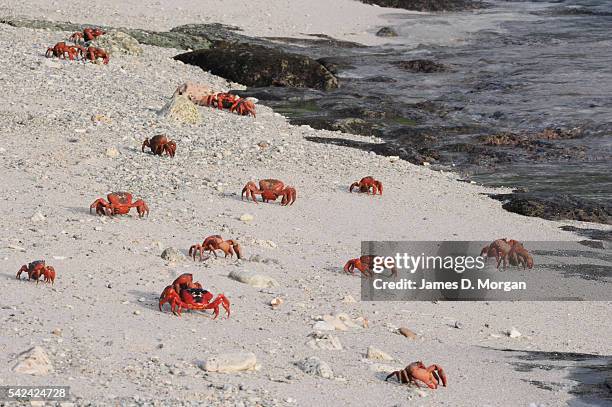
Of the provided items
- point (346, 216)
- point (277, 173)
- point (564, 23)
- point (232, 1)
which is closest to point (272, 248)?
point (346, 216)

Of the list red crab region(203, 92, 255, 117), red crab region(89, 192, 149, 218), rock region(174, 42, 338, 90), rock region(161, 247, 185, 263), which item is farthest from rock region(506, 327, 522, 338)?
rock region(174, 42, 338, 90)

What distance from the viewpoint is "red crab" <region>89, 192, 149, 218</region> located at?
34.1 ft

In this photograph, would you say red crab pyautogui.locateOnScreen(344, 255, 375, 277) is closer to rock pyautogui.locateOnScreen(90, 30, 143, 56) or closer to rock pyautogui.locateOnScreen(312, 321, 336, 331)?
rock pyautogui.locateOnScreen(312, 321, 336, 331)

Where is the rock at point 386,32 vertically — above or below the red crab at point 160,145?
above

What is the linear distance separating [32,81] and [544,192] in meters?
8.64

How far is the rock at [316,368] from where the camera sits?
6.85 m

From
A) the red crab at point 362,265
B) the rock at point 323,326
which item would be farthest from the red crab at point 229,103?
the rock at point 323,326

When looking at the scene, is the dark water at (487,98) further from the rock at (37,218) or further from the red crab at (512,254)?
the rock at (37,218)

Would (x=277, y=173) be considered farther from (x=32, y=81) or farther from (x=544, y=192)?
(x=32, y=81)

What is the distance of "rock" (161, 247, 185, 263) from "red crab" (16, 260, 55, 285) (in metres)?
1.55

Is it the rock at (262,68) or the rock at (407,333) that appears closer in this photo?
the rock at (407,333)

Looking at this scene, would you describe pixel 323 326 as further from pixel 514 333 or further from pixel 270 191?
pixel 270 191

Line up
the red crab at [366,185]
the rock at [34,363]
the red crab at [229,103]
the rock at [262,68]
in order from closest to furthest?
the rock at [34,363]
the red crab at [366,185]
the red crab at [229,103]
the rock at [262,68]

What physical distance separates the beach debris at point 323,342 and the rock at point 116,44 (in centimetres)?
1412
